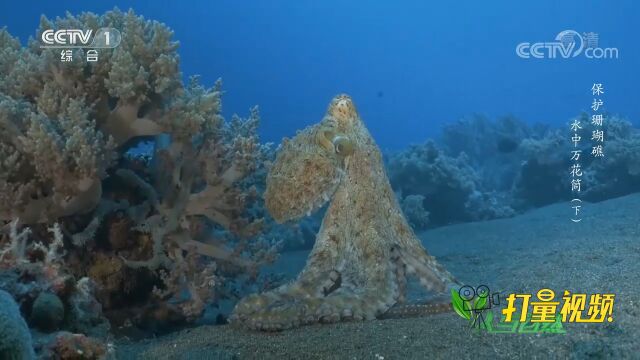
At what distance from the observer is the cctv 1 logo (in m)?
4.57

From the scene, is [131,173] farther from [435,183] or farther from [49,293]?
[435,183]

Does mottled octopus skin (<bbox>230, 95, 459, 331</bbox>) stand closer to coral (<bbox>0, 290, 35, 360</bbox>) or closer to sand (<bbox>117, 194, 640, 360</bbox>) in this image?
sand (<bbox>117, 194, 640, 360</bbox>)

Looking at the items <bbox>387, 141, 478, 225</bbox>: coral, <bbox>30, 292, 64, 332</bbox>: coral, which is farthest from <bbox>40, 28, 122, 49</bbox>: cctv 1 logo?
<bbox>387, 141, 478, 225</bbox>: coral

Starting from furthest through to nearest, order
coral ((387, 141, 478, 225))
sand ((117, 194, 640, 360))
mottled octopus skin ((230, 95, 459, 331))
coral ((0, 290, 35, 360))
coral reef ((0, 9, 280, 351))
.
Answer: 1. coral ((387, 141, 478, 225))
2. coral reef ((0, 9, 280, 351))
3. mottled octopus skin ((230, 95, 459, 331))
4. sand ((117, 194, 640, 360))
5. coral ((0, 290, 35, 360))

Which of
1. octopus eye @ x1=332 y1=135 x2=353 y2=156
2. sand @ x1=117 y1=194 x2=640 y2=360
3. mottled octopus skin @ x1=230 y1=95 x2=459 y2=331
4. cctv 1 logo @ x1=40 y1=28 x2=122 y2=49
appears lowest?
sand @ x1=117 y1=194 x2=640 y2=360

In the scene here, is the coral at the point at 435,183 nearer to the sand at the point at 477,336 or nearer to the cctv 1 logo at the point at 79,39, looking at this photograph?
the sand at the point at 477,336

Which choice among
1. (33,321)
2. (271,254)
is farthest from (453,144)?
(33,321)

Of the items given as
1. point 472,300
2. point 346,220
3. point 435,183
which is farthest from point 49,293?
point 435,183

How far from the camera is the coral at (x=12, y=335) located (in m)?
1.96

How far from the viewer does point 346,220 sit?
4.25 m

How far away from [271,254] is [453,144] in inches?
672

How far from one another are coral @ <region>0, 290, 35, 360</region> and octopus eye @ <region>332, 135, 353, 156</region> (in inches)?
102

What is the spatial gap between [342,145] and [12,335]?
2703 millimetres

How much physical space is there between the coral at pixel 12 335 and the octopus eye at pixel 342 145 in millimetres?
2593
